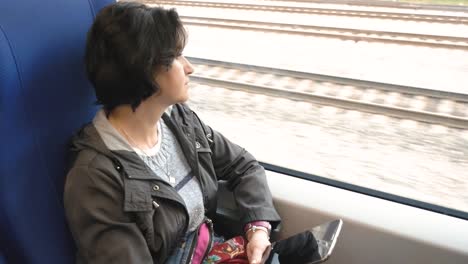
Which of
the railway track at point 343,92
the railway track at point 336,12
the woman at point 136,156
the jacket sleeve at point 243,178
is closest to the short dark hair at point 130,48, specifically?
the woman at point 136,156

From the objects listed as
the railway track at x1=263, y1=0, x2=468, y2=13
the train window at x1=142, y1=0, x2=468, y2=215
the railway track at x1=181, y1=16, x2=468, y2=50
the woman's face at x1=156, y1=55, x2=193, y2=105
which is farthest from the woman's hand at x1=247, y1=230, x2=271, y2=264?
the railway track at x1=263, y1=0, x2=468, y2=13

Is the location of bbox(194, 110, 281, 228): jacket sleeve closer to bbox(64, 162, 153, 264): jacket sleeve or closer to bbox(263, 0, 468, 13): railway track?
bbox(64, 162, 153, 264): jacket sleeve

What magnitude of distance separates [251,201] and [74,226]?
56 cm

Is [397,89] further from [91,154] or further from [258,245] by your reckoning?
[91,154]

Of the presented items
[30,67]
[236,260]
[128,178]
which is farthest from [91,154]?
[236,260]

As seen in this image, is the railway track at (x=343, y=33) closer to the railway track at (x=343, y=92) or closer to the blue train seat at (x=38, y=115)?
the railway track at (x=343, y=92)

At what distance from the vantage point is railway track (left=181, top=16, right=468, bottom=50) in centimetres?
272

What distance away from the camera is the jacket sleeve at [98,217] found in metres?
0.94

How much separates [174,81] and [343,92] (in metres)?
1.65

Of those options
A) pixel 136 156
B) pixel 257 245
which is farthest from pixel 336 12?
pixel 136 156

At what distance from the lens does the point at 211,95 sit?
2.67 metres

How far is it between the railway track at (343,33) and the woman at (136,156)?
216 cm

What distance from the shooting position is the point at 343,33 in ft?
10.7

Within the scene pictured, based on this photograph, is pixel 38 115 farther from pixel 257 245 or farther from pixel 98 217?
pixel 257 245
